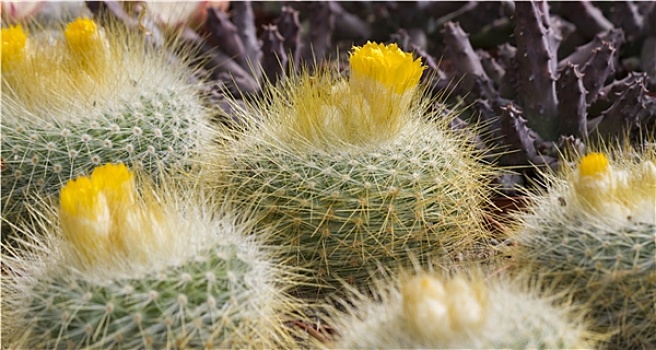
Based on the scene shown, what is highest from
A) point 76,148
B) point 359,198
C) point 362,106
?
point 362,106

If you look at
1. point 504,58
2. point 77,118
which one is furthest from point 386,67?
point 504,58

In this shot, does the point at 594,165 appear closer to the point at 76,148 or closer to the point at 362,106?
the point at 362,106

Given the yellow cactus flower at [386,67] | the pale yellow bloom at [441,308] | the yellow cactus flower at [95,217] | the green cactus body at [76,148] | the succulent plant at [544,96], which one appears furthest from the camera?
the succulent plant at [544,96]

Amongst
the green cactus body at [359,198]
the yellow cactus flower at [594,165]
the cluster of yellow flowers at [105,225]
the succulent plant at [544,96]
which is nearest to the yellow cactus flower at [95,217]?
the cluster of yellow flowers at [105,225]

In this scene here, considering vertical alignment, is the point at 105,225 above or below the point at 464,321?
below

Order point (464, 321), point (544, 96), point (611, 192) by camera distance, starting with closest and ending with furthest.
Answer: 1. point (464, 321)
2. point (611, 192)
3. point (544, 96)

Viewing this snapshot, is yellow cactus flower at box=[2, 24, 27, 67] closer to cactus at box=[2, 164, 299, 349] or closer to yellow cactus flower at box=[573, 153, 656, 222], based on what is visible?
cactus at box=[2, 164, 299, 349]

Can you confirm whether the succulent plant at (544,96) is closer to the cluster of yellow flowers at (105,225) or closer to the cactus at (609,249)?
the cactus at (609,249)

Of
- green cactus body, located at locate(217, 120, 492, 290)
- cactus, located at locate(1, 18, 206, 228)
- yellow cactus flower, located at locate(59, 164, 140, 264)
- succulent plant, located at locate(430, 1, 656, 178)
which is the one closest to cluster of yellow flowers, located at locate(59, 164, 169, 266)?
yellow cactus flower, located at locate(59, 164, 140, 264)
